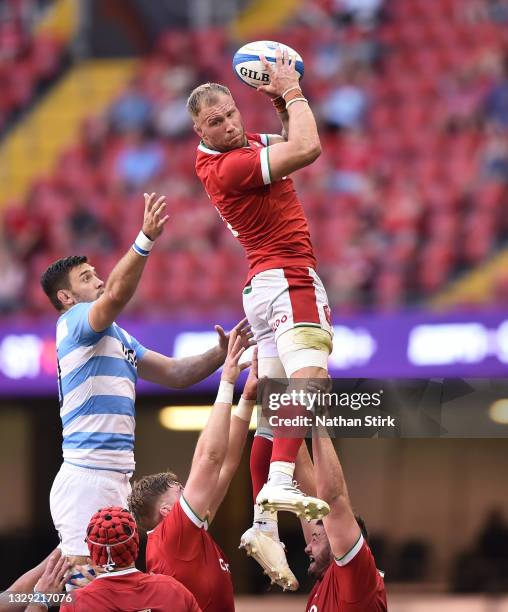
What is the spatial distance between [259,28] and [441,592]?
Answer: 351 inches

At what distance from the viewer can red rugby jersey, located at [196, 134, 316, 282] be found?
546 centimetres

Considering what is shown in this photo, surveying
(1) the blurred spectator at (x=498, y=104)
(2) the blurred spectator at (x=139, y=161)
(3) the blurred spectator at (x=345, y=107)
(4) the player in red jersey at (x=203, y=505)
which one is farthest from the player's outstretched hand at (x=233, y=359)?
(2) the blurred spectator at (x=139, y=161)

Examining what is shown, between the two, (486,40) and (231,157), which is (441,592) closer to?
(486,40)

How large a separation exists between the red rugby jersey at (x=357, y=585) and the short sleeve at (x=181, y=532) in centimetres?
59

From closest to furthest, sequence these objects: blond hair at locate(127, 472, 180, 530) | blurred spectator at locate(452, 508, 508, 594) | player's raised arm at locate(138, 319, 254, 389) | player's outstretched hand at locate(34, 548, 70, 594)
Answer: player's outstretched hand at locate(34, 548, 70, 594), blond hair at locate(127, 472, 180, 530), player's raised arm at locate(138, 319, 254, 389), blurred spectator at locate(452, 508, 508, 594)

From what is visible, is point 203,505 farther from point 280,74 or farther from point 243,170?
point 280,74

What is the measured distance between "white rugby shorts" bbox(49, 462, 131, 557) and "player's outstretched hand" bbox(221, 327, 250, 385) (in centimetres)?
74

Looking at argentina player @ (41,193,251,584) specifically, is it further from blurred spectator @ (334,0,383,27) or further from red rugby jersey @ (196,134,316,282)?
blurred spectator @ (334,0,383,27)

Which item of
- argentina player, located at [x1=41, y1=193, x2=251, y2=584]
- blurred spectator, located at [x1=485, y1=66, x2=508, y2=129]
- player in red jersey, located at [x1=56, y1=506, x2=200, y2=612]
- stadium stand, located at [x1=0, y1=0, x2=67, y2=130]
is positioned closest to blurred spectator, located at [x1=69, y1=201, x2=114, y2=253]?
stadium stand, located at [x1=0, y1=0, x2=67, y2=130]

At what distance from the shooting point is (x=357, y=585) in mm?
5418

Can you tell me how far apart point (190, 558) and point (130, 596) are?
2.08 feet

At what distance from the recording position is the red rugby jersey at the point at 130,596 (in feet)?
16.5

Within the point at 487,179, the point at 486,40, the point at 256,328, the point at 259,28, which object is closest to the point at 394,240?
the point at 487,179

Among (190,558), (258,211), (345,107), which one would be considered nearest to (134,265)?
(258,211)
